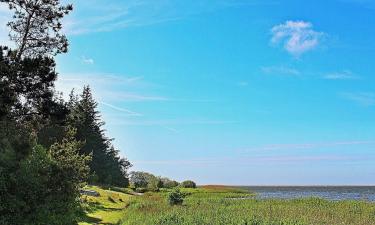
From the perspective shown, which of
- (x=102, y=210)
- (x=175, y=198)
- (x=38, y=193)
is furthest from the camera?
(x=175, y=198)

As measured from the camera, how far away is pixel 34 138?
22469mm

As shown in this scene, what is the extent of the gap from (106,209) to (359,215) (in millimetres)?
18941

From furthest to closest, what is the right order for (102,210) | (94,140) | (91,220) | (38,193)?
1. (94,140)
2. (102,210)
3. (91,220)
4. (38,193)

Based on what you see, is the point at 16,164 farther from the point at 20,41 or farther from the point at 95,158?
the point at 95,158

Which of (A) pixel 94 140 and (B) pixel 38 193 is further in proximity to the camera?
(A) pixel 94 140

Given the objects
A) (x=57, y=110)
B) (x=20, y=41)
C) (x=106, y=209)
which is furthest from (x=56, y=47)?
(x=106, y=209)

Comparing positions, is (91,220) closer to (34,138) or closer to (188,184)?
(34,138)

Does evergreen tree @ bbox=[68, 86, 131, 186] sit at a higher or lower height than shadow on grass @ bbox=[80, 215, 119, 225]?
higher

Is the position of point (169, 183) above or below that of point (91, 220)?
above

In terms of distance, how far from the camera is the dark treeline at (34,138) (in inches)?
703

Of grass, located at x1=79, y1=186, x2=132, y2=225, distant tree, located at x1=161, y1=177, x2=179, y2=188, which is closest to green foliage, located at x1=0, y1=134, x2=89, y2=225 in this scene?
grass, located at x1=79, y1=186, x2=132, y2=225

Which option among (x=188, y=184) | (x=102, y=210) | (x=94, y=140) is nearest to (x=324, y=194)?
(x=188, y=184)

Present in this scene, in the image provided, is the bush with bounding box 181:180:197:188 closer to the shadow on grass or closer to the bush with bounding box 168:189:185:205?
the bush with bounding box 168:189:185:205

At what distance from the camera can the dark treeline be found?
58.5 feet
